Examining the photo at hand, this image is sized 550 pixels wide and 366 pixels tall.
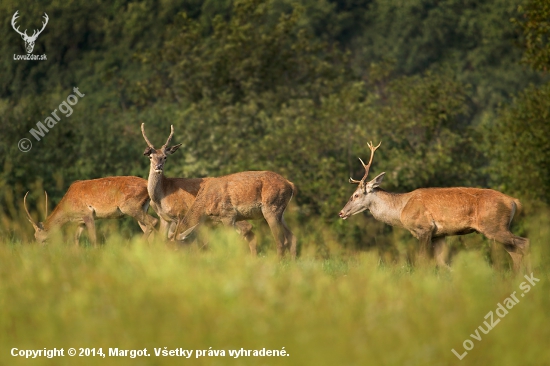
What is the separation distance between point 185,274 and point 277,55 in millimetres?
22082

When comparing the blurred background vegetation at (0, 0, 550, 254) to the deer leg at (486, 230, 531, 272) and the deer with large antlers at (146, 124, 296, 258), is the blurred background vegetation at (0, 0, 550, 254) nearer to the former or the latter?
the deer with large antlers at (146, 124, 296, 258)

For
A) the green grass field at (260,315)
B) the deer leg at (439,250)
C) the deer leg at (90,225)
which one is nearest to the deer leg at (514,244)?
the deer leg at (439,250)

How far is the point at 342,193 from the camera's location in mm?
21281

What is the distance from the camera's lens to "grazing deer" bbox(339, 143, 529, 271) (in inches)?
476

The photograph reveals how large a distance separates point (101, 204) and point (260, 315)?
738 centimetres

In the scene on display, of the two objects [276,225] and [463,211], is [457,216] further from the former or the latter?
[276,225]

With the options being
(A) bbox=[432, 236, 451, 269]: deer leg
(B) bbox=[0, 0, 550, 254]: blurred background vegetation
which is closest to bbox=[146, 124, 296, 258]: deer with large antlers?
(B) bbox=[0, 0, 550, 254]: blurred background vegetation

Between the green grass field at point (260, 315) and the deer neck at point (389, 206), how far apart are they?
5.20 metres

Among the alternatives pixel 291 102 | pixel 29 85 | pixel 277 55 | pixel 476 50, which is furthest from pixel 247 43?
pixel 476 50

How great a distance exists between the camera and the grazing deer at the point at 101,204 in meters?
13.4

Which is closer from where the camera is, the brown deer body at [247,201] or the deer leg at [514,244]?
the deer leg at [514,244]

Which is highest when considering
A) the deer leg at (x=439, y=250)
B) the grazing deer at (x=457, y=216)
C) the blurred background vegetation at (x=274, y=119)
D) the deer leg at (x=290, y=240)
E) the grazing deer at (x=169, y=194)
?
the blurred background vegetation at (x=274, y=119)

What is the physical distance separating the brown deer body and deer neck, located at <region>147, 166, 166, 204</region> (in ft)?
1.81

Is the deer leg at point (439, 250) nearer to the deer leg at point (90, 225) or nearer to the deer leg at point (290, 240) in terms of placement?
the deer leg at point (290, 240)
